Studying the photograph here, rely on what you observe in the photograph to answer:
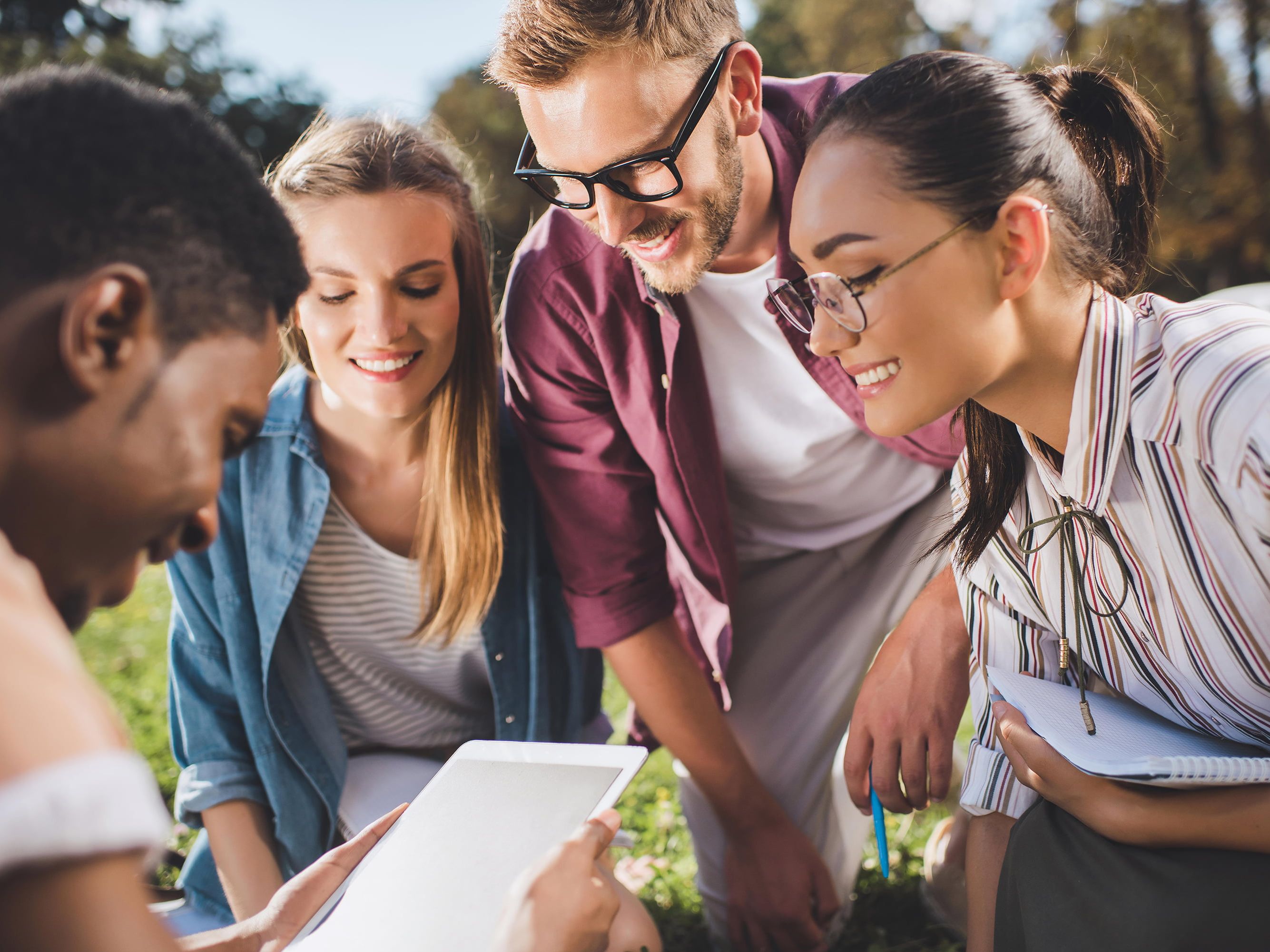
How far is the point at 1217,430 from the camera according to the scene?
153 centimetres

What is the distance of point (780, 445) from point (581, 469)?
1.85ft

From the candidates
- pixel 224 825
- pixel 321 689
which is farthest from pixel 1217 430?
pixel 224 825

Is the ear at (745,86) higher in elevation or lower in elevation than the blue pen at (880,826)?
higher

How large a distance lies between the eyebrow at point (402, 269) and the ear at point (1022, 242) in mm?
1387

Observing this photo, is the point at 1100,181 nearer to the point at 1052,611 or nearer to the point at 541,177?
the point at 1052,611

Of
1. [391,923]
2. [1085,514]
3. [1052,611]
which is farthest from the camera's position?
[1052,611]

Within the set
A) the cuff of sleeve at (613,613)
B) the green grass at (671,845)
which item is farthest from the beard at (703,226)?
the green grass at (671,845)

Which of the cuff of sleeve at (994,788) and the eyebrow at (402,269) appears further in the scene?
the eyebrow at (402,269)

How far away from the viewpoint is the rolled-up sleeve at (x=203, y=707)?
8.90 ft

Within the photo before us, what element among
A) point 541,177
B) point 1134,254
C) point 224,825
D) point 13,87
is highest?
point 13,87

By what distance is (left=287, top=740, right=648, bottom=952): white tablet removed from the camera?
1655 mm

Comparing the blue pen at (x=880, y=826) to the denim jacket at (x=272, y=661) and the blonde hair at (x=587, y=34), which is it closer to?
the denim jacket at (x=272, y=661)

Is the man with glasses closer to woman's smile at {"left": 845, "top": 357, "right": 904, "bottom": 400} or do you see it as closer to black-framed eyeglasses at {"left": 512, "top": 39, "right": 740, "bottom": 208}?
black-framed eyeglasses at {"left": 512, "top": 39, "right": 740, "bottom": 208}

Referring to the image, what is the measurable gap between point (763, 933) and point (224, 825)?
4.71ft
